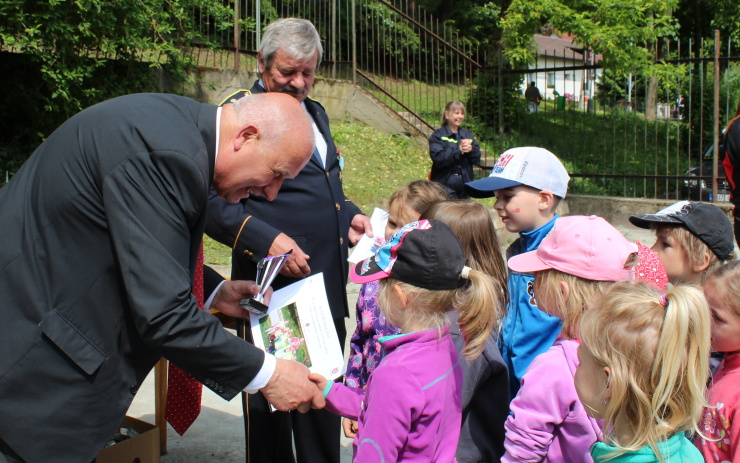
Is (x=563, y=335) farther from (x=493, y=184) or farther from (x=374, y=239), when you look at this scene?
(x=374, y=239)

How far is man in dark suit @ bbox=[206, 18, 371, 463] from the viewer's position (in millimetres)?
3033

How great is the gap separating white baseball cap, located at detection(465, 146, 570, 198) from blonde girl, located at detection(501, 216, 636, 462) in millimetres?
582

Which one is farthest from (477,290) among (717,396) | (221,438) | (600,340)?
(221,438)

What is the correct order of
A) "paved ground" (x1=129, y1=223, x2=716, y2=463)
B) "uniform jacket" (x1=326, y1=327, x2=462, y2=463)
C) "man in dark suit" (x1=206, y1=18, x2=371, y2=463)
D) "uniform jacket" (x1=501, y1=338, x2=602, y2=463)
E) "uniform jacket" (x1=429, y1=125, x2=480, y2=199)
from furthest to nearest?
"uniform jacket" (x1=429, y1=125, x2=480, y2=199) < "paved ground" (x1=129, y1=223, x2=716, y2=463) < "man in dark suit" (x1=206, y1=18, x2=371, y2=463) < "uniform jacket" (x1=501, y1=338, x2=602, y2=463) < "uniform jacket" (x1=326, y1=327, x2=462, y2=463)

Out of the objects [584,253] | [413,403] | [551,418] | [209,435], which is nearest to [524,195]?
[584,253]

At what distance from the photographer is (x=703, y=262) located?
10.3 feet

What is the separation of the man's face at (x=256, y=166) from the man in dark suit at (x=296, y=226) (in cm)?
74

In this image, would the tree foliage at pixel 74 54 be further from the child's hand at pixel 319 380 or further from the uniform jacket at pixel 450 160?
the child's hand at pixel 319 380

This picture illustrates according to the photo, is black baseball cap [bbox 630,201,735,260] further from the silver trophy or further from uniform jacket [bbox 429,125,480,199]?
uniform jacket [bbox 429,125,480,199]

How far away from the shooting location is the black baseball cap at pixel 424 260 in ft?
7.15

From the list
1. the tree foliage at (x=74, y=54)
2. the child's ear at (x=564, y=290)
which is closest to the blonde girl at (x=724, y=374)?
the child's ear at (x=564, y=290)

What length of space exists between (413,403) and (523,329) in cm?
92

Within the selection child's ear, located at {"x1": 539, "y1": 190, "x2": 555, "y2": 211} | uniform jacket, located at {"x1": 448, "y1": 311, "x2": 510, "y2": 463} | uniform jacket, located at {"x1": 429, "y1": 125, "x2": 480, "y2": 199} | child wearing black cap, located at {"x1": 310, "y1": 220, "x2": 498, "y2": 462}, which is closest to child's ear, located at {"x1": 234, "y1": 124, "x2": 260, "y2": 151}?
child wearing black cap, located at {"x1": 310, "y1": 220, "x2": 498, "y2": 462}

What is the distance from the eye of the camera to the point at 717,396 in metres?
2.24
